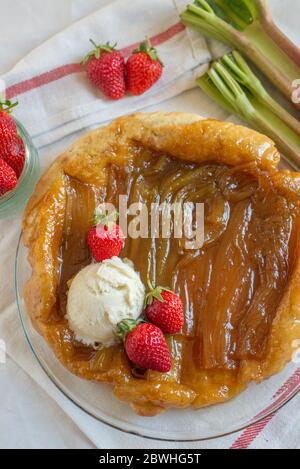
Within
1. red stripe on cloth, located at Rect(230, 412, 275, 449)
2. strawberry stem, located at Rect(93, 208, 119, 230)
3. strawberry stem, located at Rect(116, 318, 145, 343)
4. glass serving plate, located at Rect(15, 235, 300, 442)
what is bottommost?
red stripe on cloth, located at Rect(230, 412, 275, 449)

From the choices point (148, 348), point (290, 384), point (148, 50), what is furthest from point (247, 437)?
point (148, 50)

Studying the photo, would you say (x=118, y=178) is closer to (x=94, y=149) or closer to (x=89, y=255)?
(x=94, y=149)

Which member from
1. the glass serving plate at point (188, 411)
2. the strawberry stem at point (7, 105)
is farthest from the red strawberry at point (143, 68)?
the glass serving plate at point (188, 411)

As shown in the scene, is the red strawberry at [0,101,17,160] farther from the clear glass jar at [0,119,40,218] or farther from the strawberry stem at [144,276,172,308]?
the strawberry stem at [144,276,172,308]

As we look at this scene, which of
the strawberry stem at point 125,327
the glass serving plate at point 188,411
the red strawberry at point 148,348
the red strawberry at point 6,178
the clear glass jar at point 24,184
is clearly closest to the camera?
the red strawberry at point 148,348

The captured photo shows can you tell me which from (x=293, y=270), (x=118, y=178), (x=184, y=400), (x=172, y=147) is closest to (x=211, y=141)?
(x=172, y=147)

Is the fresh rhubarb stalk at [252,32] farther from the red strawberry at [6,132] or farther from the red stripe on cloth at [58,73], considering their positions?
the red strawberry at [6,132]

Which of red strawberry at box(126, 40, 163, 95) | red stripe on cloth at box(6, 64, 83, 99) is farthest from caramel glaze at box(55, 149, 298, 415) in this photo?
red stripe on cloth at box(6, 64, 83, 99)
